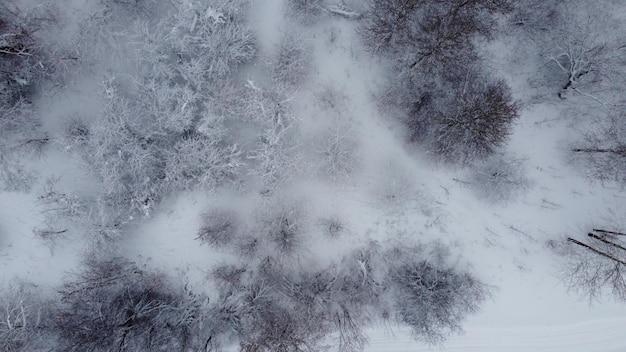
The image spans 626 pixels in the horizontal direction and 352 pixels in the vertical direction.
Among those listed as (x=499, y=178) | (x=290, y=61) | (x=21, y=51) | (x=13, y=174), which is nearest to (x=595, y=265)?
(x=499, y=178)

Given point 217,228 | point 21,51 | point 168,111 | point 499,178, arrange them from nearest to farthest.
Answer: point 21,51 → point 168,111 → point 499,178 → point 217,228

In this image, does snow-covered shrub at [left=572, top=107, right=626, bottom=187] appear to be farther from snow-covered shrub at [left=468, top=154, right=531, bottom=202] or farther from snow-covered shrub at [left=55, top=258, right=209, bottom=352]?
snow-covered shrub at [left=55, top=258, right=209, bottom=352]

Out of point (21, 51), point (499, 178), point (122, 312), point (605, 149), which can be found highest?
point (605, 149)

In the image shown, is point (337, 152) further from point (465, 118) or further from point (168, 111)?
point (168, 111)

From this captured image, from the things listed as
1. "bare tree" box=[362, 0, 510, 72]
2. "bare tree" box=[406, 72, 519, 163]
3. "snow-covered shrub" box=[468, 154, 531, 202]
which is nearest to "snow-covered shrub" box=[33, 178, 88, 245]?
"bare tree" box=[362, 0, 510, 72]

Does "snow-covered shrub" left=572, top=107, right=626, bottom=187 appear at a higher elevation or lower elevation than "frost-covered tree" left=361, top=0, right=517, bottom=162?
higher

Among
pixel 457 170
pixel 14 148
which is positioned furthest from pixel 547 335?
pixel 14 148

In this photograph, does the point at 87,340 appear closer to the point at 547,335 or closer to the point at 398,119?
the point at 398,119
